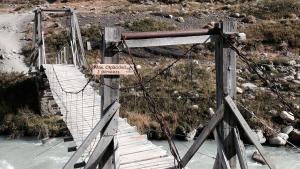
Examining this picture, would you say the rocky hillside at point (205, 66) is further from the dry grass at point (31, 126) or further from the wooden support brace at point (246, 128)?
the dry grass at point (31, 126)

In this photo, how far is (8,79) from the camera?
20734mm

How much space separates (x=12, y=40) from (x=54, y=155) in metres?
14.8

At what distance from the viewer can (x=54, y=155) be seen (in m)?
15.2

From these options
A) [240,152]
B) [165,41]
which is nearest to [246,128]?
[240,152]

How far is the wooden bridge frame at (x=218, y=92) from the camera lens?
7570 mm

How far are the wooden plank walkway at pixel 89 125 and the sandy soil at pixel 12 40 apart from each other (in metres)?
5.66

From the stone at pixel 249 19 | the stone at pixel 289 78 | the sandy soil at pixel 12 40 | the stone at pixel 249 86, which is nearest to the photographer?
the stone at pixel 249 86

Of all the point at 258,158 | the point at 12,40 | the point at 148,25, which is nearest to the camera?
the point at 258,158

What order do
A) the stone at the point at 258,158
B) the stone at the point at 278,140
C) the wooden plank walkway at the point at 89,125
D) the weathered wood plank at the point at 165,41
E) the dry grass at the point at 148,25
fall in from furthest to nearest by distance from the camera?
1. the dry grass at the point at 148,25
2. the stone at the point at 278,140
3. the stone at the point at 258,158
4. the wooden plank walkway at the point at 89,125
5. the weathered wood plank at the point at 165,41

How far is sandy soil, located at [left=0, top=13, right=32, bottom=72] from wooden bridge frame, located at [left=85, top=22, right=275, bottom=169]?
15635mm

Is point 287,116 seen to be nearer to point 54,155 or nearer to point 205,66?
point 205,66

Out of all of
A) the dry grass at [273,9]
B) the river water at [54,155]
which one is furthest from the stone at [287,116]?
the dry grass at [273,9]

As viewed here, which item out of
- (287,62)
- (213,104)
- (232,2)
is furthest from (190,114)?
(232,2)

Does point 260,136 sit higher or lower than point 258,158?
higher
